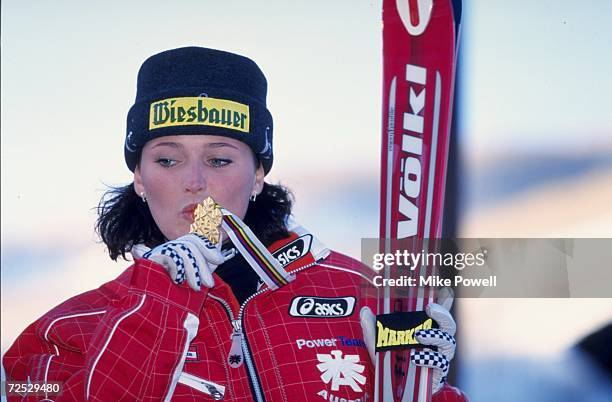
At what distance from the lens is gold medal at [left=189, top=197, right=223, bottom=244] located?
2182mm

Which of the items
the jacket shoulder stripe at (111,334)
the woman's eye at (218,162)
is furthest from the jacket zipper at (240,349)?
the woman's eye at (218,162)

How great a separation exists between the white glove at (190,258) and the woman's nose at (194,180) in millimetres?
139

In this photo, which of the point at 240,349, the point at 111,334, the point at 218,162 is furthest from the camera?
the point at 218,162

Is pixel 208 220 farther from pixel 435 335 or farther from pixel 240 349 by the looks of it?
pixel 435 335

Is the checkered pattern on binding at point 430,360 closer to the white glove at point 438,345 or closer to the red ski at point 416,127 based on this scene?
the white glove at point 438,345

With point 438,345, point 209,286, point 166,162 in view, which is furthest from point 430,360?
point 166,162

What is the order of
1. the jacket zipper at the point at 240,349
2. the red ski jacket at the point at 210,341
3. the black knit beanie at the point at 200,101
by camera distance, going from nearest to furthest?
the red ski jacket at the point at 210,341
the jacket zipper at the point at 240,349
the black knit beanie at the point at 200,101

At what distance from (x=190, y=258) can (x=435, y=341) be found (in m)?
0.61

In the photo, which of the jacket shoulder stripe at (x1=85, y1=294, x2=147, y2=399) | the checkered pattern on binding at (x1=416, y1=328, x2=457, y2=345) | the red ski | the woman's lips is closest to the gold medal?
the woman's lips

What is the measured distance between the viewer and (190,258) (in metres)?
2.04

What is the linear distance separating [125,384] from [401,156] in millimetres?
861

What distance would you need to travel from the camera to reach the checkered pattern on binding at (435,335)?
216cm

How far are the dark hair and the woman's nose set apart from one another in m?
0.15

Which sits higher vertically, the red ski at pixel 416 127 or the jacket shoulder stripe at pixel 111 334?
the red ski at pixel 416 127
